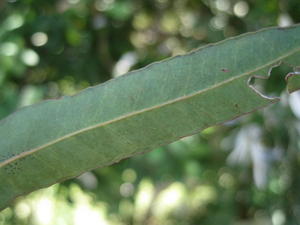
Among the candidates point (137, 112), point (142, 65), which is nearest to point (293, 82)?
point (137, 112)

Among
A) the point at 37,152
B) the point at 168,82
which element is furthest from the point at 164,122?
the point at 37,152

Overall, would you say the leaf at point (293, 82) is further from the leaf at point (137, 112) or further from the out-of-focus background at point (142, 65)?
the out-of-focus background at point (142, 65)

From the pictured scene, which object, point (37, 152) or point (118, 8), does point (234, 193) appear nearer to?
point (118, 8)

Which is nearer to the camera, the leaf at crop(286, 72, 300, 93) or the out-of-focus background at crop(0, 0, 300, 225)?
the leaf at crop(286, 72, 300, 93)

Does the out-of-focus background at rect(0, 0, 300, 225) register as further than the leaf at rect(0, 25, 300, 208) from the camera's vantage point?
Yes

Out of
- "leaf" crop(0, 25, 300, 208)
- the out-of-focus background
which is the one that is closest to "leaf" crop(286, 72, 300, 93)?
"leaf" crop(0, 25, 300, 208)

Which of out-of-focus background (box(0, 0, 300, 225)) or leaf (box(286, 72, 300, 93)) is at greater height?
leaf (box(286, 72, 300, 93))

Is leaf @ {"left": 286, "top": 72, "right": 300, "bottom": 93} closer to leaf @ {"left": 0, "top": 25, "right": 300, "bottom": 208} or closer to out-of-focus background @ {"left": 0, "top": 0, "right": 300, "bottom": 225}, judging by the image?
leaf @ {"left": 0, "top": 25, "right": 300, "bottom": 208}
